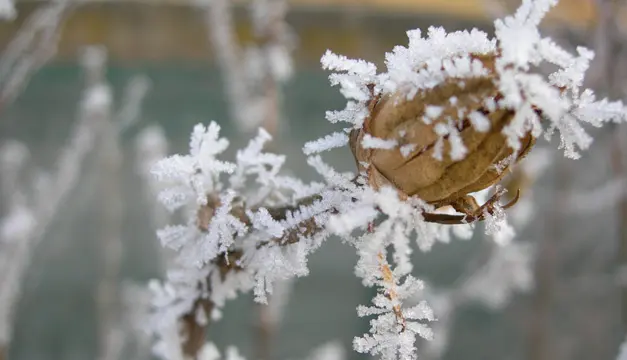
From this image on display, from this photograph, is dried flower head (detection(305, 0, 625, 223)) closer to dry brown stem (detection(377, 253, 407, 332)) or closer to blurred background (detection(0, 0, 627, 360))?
dry brown stem (detection(377, 253, 407, 332))

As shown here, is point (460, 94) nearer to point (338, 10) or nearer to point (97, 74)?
point (97, 74)

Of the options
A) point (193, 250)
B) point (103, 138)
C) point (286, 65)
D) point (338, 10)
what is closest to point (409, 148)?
point (193, 250)

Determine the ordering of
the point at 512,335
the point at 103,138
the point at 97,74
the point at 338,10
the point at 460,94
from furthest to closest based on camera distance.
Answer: the point at 512,335 < the point at 338,10 < the point at 103,138 < the point at 97,74 < the point at 460,94

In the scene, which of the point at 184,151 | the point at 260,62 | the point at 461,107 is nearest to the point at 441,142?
the point at 461,107

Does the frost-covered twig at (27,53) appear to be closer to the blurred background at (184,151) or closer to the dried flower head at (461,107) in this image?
the dried flower head at (461,107)

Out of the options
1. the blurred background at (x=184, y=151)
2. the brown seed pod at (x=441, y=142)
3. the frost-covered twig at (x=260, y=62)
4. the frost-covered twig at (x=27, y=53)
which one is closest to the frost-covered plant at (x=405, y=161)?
the brown seed pod at (x=441, y=142)

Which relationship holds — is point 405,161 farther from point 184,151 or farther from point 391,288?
point 184,151

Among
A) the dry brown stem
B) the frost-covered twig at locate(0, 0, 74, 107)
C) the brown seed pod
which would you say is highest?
the frost-covered twig at locate(0, 0, 74, 107)

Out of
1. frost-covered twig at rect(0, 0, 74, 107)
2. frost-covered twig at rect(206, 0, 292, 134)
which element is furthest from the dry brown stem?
frost-covered twig at rect(206, 0, 292, 134)
